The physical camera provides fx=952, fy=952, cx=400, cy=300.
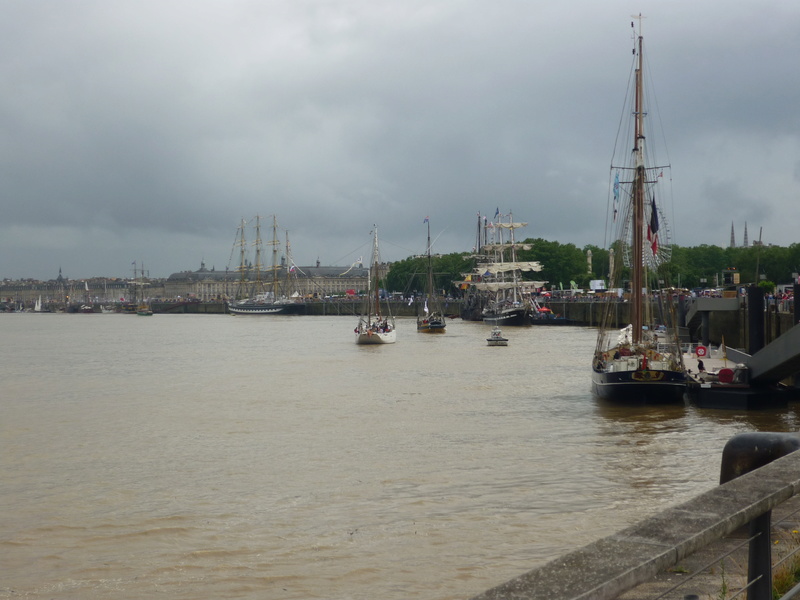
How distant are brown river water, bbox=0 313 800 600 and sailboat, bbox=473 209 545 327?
7581cm

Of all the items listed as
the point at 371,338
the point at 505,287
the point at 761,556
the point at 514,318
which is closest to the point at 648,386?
the point at 761,556

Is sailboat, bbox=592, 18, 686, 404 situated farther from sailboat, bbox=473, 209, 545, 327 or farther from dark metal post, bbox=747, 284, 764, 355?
sailboat, bbox=473, 209, 545, 327

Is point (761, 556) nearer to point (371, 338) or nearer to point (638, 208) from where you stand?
point (638, 208)

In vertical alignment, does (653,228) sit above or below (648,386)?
above

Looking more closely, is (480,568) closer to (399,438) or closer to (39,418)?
(399,438)

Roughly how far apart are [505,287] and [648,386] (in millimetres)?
108548

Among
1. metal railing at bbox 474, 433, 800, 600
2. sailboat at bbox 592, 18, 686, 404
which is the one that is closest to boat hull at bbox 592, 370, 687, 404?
sailboat at bbox 592, 18, 686, 404

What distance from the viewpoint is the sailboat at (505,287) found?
388 feet

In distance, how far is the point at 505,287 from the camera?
139750 millimetres

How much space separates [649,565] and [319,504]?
14.3 m

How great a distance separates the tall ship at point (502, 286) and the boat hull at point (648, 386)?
85.6 m

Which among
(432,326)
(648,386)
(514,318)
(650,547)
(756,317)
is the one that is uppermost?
(756,317)

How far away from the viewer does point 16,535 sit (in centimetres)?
1570

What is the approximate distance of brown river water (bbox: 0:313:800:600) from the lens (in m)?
13.6
